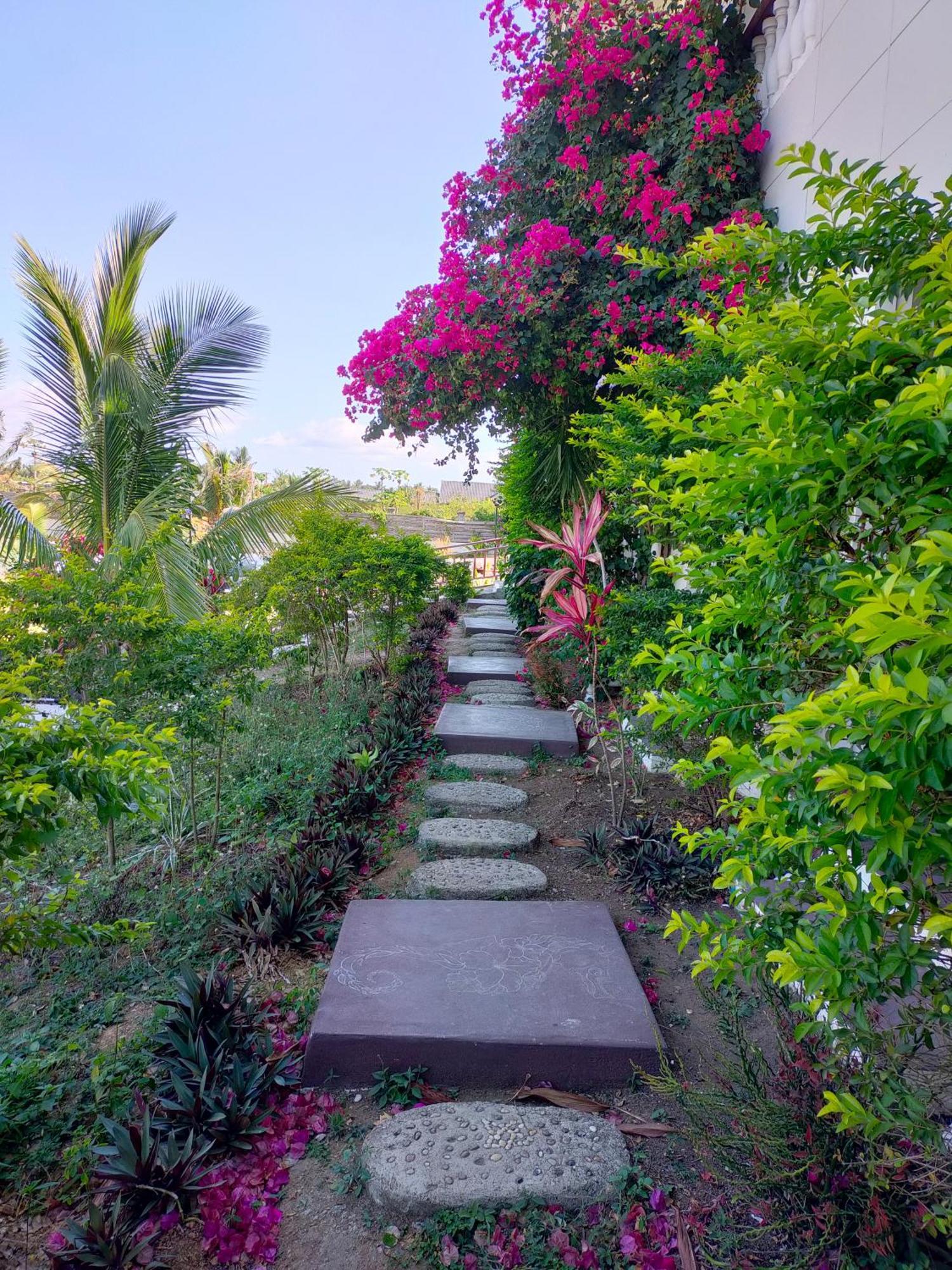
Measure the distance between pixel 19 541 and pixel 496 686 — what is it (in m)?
5.10

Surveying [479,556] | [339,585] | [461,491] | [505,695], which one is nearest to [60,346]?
[339,585]

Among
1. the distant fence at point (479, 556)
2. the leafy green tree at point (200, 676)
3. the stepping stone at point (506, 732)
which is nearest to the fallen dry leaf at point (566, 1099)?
the leafy green tree at point (200, 676)

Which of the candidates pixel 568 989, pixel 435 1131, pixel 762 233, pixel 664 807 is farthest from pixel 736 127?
pixel 435 1131

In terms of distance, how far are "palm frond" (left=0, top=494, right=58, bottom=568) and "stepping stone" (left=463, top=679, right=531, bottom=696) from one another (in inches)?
168

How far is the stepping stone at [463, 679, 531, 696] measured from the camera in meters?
5.89

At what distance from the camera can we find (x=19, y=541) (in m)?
6.99

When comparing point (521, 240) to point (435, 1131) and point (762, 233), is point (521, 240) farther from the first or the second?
point (435, 1131)

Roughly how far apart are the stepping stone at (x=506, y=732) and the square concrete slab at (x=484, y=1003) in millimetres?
1859

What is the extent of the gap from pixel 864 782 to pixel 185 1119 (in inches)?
73.1

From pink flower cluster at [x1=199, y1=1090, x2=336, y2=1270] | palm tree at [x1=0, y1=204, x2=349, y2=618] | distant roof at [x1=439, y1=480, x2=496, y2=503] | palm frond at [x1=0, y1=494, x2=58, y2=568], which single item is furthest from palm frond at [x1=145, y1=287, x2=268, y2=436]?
distant roof at [x1=439, y1=480, x2=496, y2=503]

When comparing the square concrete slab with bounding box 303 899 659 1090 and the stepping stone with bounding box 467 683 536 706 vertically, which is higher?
the stepping stone with bounding box 467 683 536 706

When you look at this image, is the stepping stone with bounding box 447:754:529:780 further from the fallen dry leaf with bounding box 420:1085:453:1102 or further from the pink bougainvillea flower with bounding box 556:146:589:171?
the pink bougainvillea flower with bounding box 556:146:589:171

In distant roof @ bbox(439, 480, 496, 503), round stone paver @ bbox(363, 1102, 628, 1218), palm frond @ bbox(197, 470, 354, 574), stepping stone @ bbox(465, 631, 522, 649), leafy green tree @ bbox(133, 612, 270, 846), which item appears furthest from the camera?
distant roof @ bbox(439, 480, 496, 503)

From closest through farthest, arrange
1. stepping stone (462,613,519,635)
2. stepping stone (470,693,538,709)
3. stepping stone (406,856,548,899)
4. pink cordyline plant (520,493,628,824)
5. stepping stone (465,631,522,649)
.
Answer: stepping stone (406,856,548,899)
pink cordyline plant (520,493,628,824)
stepping stone (470,693,538,709)
stepping stone (465,631,522,649)
stepping stone (462,613,519,635)
